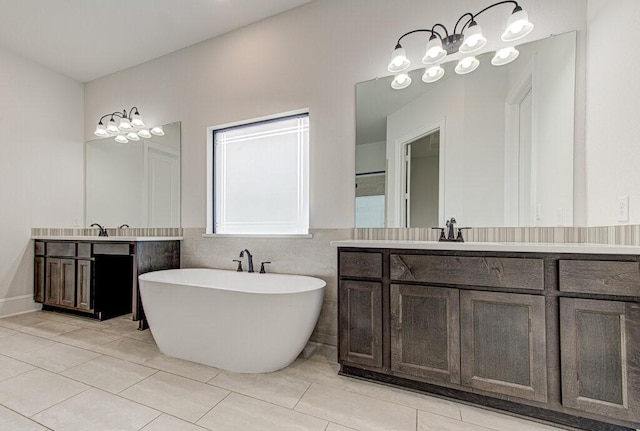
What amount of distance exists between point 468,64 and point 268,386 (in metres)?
2.44

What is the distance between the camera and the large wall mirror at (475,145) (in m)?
1.80

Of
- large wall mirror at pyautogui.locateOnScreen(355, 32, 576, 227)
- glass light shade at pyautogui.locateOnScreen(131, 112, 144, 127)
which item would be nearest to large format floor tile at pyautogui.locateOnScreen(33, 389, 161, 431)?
large wall mirror at pyautogui.locateOnScreen(355, 32, 576, 227)

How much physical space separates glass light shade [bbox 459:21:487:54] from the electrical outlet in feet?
3.91

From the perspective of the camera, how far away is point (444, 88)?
2068 millimetres

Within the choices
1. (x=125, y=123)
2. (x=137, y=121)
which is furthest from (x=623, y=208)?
(x=125, y=123)

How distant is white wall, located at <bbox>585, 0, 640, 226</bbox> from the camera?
140 centimetres

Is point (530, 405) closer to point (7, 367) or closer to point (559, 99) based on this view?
point (559, 99)

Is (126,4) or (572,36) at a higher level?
(126,4)

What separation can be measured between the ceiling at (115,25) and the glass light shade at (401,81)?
108cm

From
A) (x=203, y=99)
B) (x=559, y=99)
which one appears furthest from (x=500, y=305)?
(x=203, y=99)

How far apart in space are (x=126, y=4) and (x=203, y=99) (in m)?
0.92

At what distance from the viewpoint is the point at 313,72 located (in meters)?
2.45

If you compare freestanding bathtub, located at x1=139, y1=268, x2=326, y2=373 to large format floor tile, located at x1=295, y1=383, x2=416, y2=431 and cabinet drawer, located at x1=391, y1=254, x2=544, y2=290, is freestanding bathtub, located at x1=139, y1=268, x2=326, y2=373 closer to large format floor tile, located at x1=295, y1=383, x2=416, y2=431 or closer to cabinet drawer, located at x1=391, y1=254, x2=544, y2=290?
large format floor tile, located at x1=295, y1=383, x2=416, y2=431

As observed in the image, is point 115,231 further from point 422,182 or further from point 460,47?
point 460,47
